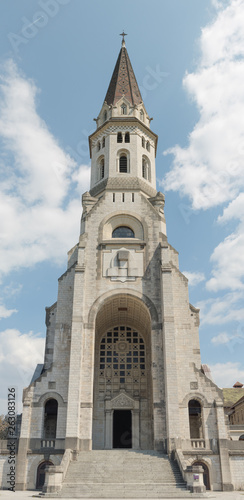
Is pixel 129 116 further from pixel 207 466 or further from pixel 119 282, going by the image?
pixel 207 466

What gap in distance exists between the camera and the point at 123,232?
32.0 metres

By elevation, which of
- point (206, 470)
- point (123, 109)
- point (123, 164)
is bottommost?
point (206, 470)

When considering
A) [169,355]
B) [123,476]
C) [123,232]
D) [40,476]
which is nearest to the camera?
[123,476]

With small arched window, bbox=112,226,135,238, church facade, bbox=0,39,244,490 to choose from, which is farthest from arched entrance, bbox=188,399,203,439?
small arched window, bbox=112,226,135,238

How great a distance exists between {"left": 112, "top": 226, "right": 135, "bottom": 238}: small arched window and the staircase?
1525 centimetres

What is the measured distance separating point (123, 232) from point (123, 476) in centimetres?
1721

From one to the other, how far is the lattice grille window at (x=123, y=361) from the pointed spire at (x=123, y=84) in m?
22.1

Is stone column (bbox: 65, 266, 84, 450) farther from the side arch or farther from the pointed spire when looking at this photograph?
the pointed spire

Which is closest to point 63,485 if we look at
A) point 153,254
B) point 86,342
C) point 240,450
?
point 86,342

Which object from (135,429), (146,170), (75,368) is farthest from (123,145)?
(135,429)

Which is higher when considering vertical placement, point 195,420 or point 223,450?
point 195,420

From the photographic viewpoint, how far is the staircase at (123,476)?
18911 mm

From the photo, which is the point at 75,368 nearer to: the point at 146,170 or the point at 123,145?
the point at 146,170

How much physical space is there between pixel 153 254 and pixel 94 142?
14.5 metres
